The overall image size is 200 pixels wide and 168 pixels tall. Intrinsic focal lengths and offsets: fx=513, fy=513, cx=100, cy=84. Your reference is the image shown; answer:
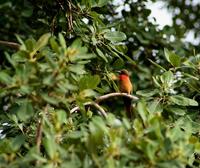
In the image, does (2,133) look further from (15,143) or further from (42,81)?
(42,81)

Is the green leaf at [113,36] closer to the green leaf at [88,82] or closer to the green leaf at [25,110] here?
the green leaf at [88,82]

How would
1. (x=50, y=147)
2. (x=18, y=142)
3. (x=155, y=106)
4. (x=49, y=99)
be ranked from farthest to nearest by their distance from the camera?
1. (x=155, y=106)
2. (x=18, y=142)
3. (x=49, y=99)
4. (x=50, y=147)

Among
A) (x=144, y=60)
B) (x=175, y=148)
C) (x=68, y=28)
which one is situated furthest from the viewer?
(x=144, y=60)

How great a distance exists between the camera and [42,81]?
5.07ft

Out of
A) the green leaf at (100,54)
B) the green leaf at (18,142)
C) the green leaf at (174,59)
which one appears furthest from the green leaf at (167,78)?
the green leaf at (18,142)

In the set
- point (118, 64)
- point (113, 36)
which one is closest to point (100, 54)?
point (113, 36)

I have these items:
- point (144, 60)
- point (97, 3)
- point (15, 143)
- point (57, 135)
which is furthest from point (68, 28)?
point (144, 60)

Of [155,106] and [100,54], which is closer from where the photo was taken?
[155,106]

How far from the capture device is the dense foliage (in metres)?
1.48

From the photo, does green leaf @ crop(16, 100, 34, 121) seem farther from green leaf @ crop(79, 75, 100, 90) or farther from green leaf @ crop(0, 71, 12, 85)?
green leaf @ crop(79, 75, 100, 90)

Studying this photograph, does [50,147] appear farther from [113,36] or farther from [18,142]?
[113,36]

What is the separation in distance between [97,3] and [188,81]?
0.57 metres

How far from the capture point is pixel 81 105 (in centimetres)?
184

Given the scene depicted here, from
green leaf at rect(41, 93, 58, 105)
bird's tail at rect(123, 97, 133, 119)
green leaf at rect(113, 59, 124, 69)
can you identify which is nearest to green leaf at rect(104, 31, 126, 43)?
green leaf at rect(113, 59, 124, 69)
